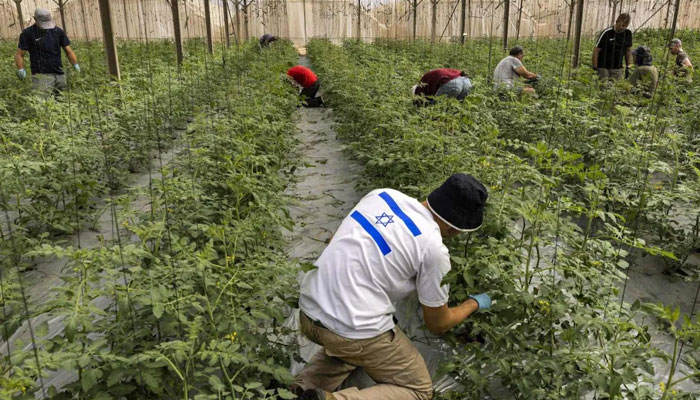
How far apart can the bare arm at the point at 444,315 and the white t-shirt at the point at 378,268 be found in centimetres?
4

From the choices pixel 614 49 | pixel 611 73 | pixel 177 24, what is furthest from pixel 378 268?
pixel 177 24

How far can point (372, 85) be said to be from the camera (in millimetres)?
5625

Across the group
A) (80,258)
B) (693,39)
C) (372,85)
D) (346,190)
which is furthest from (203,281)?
(693,39)

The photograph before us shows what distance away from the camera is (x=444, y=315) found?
2.10 meters

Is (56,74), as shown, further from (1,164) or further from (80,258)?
(80,258)

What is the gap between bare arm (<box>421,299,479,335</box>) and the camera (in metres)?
2.10

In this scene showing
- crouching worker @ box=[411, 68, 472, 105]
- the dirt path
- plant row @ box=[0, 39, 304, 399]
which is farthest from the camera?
crouching worker @ box=[411, 68, 472, 105]

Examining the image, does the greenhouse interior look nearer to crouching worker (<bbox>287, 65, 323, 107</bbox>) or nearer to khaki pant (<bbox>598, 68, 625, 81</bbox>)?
khaki pant (<bbox>598, 68, 625, 81</bbox>)

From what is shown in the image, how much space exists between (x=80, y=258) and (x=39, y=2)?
23.9 metres

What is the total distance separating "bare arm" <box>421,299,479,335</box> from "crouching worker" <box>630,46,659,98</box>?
548 centimetres

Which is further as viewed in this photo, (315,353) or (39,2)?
(39,2)

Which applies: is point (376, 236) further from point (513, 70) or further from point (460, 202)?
point (513, 70)

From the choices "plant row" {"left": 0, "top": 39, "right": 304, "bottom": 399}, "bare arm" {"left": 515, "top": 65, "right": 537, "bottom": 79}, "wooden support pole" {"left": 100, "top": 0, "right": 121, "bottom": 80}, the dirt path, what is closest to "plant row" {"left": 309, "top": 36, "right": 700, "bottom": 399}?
the dirt path

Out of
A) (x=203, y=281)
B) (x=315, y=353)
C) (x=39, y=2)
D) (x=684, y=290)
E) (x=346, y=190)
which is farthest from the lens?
(x=39, y=2)
